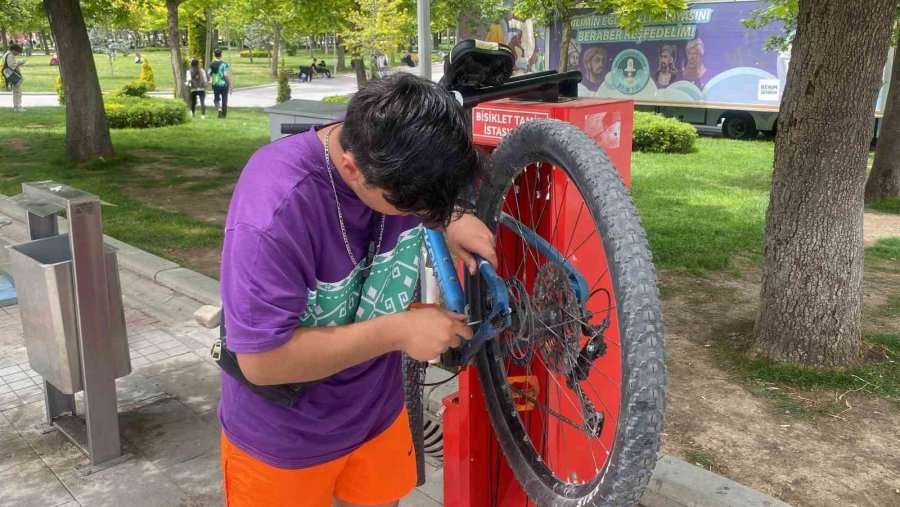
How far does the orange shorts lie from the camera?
5.91ft

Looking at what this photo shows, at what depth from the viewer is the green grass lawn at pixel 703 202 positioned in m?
6.94

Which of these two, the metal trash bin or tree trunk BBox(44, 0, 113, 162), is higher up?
tree trunk BBox(44, 0, 113, 162)

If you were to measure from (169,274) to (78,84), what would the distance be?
237 inches

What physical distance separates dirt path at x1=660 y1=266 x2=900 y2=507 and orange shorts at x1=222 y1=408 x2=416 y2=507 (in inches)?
74.7

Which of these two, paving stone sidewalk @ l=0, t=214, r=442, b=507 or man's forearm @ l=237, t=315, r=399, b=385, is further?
paving stone sidewalk @ l=0, t=214, r=442, b=507

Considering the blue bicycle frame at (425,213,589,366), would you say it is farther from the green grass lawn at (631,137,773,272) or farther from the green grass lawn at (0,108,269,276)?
the green grass lawn at (0,108,269,276)

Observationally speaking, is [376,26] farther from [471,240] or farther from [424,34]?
[471,240]

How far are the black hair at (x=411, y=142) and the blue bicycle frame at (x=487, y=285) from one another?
41 centimetres

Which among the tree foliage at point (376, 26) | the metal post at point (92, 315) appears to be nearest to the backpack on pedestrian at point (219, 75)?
Result: the tree foliage at point (376, 26)

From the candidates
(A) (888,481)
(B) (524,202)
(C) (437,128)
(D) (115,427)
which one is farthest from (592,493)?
(D) (115,427)

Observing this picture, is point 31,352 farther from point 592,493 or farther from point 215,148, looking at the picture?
point 215,148

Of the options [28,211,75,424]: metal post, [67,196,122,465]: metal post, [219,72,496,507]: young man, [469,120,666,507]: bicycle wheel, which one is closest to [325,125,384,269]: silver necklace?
[219,72,496,507]: young man

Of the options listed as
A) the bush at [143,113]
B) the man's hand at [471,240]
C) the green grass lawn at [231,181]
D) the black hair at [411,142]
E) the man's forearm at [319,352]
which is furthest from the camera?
the bush at [143,113]

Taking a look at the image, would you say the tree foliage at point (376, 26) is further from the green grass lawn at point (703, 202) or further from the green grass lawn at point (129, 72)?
the green grass lawn at point (703, 202)
